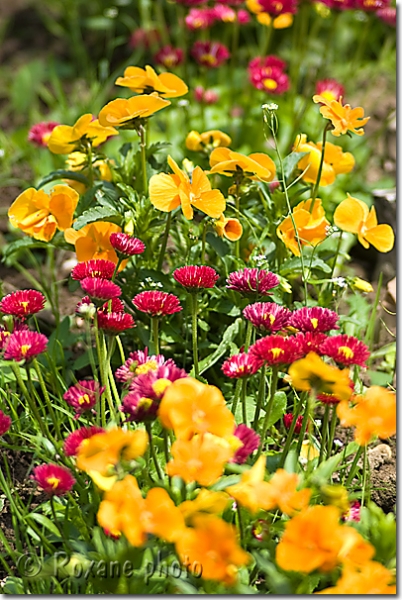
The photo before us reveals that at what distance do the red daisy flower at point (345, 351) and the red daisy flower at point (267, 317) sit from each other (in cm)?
9

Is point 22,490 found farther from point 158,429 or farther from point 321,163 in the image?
point 321,163

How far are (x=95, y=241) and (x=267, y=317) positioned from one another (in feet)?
1.83

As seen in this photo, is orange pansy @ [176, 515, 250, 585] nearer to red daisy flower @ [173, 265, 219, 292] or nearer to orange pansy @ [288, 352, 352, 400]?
orange pansy @ [288, 352, 352, 400]

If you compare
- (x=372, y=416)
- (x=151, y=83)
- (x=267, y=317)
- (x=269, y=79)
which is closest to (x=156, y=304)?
(x=267, y=317)

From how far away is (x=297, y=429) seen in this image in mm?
1448

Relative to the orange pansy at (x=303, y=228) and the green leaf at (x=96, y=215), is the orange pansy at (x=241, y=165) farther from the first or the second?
the green leaf at (x=96, y=215)

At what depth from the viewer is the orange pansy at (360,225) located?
1632 millimetres

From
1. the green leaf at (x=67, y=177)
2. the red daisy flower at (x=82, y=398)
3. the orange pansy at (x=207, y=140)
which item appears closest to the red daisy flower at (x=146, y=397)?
the red daisy flower at (x=82, y=398)

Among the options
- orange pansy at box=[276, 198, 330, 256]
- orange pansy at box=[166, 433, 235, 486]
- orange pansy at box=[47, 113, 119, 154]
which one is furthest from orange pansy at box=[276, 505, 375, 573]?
orange pansy at box=[47, 113, 119, 154]

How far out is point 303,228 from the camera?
171 cm

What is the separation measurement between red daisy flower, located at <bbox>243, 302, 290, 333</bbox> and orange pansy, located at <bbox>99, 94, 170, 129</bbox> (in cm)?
54

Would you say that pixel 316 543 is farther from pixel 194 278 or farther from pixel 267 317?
pixel 194 278

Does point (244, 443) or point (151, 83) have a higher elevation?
point (151, 83)

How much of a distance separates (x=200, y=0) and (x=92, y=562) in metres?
1.89
